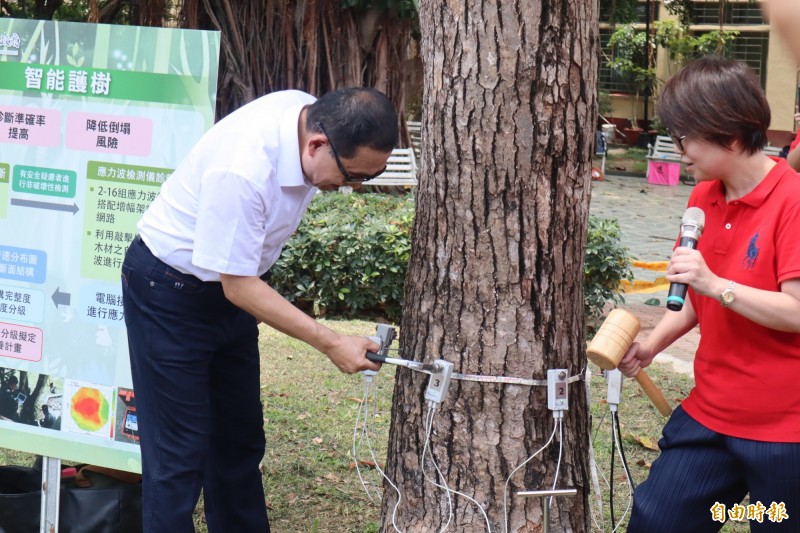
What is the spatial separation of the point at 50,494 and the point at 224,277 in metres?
1.35

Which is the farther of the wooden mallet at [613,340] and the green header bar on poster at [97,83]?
the green header bar on poster at [97,83]

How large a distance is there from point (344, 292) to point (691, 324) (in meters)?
5.03

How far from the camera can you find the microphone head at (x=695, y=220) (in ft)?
8.59

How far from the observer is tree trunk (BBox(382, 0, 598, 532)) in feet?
9.36

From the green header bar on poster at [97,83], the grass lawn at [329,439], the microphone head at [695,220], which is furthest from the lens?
the grass lawn at [329,439]

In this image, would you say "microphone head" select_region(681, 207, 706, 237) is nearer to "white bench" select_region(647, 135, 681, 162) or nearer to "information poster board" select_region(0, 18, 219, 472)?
"information poster board" select_region(0, 18, 219, 472)

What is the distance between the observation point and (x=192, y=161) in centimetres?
306

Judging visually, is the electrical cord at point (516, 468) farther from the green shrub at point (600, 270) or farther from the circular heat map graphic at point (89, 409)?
the green shrub at point (600, 270)

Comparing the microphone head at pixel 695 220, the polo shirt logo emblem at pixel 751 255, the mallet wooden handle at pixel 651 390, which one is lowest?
the mallet wooden handle at pixel 651 390

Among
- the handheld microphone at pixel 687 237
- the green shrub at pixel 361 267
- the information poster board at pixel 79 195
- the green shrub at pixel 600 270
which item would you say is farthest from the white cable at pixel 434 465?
the green shrub at pixel 600 270

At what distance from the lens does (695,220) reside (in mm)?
2639

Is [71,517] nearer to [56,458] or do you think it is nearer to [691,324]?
[56,458]

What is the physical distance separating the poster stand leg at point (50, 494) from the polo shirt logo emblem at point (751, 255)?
255 centimetres

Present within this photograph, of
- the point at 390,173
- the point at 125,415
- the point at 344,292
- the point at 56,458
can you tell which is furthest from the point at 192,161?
the point at 390,173
